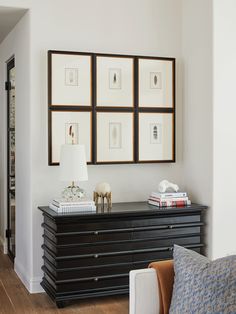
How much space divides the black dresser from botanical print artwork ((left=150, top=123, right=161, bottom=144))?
0.68m

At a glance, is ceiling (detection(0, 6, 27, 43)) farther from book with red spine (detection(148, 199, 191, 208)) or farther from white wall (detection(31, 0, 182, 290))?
book with red spine (detection(148, 199, 191, 208))

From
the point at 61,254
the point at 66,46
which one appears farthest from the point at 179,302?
the point at 66,46

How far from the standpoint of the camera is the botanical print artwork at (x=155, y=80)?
4.62 meters

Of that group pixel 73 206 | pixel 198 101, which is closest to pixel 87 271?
pixel 73 206

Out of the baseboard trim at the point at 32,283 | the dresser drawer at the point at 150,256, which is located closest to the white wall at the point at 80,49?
the baseboard trim at the point at 32,283

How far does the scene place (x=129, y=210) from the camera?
4109mm

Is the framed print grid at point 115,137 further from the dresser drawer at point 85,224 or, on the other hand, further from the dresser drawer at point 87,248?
the dresser drawer at point 87,248

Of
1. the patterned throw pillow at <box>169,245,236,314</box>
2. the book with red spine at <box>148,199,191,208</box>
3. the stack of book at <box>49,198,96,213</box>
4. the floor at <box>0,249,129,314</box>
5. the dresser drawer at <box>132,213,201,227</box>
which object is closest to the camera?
the patterned throw pillow at <box>169,245,236,314</box>

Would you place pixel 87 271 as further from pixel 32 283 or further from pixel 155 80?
pixel 155 80

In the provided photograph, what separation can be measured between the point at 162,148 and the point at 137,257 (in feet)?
3.51

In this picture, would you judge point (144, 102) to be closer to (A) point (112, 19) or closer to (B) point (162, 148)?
(B) point (162, 148)

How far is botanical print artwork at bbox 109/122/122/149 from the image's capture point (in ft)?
14.7

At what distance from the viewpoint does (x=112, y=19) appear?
4.52 m

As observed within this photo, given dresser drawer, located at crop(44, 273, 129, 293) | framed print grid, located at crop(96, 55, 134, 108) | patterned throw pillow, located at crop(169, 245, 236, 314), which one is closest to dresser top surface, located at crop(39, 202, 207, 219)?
dresser drawer, located at crop(44, 273, 129, 293)
